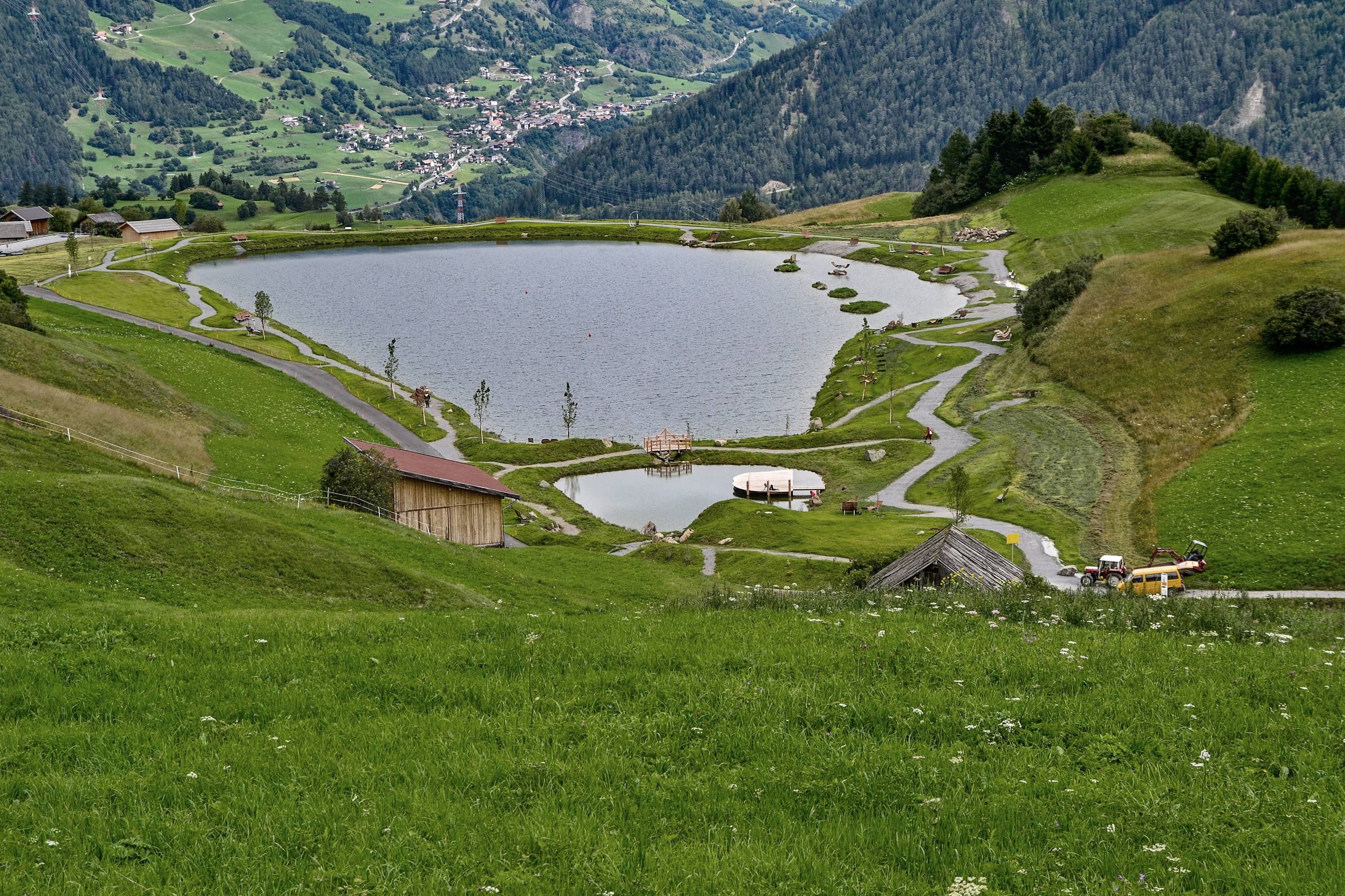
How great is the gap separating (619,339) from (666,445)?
54343 mm

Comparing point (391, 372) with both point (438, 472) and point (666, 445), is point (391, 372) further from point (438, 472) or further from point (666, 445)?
point (438, 472)

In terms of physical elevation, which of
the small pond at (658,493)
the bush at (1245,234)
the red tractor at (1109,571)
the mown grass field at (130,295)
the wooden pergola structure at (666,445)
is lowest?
the small pond at (658,493)

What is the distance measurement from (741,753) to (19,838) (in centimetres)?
846

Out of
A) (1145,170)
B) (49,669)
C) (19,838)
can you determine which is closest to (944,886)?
(19,838)

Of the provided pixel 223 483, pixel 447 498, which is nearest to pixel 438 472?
pixel 447 498

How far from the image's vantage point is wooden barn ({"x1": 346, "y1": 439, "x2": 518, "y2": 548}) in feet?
211

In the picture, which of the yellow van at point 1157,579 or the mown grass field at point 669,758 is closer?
the mown grass field at point 669,758

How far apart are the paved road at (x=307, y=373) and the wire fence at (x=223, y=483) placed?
26812 mm

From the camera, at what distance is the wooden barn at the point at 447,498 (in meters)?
64.2

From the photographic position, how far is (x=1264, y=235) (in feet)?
327

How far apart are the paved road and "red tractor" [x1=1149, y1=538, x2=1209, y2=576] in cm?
5684

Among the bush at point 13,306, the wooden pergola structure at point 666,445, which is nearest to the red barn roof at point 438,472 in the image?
the bush at point 13,306

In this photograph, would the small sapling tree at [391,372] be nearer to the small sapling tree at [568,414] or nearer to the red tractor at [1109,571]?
the small sapling tree at [568,414]

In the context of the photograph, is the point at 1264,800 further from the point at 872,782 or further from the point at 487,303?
the point at 487,303
